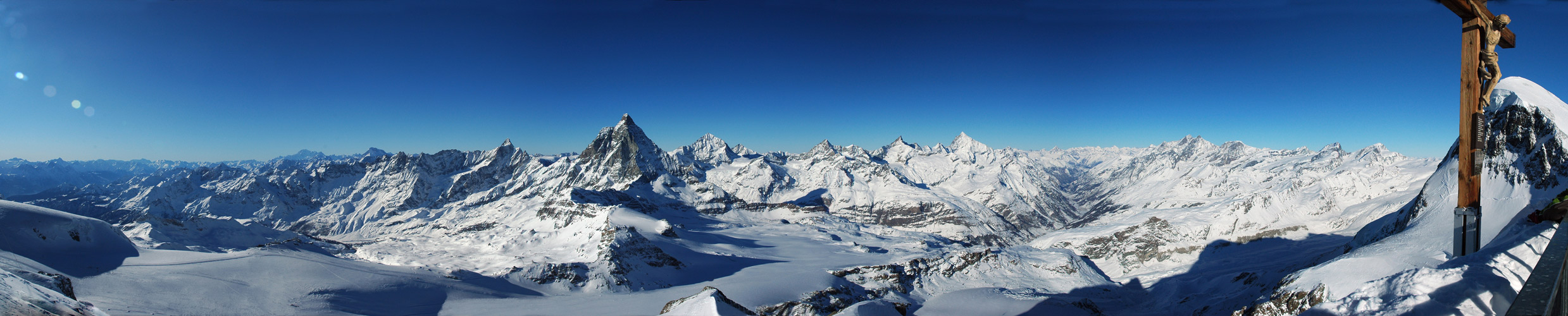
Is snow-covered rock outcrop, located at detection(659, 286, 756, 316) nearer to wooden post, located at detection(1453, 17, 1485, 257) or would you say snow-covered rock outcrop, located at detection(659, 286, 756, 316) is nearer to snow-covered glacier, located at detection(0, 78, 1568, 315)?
snow-covered glacier, located at detection(0, 78, 1568, 315)

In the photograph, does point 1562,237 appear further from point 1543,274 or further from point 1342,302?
point 1342,302

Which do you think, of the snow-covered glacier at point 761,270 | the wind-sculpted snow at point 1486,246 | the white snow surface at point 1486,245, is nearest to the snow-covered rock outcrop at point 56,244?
the snow-covered glacier at point 761,270

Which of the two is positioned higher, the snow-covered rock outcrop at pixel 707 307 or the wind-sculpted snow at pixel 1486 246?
the wind-sculpted snow at pixel 1486 246

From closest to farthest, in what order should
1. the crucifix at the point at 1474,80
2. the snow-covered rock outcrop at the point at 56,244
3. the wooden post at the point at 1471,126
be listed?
the crucifix at the point at 1474,80 → the wooden post at the point at 1471,126 → the snow-covered rock outcrop at the point at 56,244

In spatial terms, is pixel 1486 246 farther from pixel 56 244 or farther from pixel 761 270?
pixel 761 270

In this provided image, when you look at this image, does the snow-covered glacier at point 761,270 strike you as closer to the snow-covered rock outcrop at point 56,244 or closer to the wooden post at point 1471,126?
the snow-covered rock outcrop at point 56,244

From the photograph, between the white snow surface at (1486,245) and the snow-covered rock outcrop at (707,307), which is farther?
the snow-covered rock outcrop at (707,307)

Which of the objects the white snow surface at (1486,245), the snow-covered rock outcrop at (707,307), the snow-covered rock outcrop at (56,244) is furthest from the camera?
the snow-covered rock outcrop at (56,244)

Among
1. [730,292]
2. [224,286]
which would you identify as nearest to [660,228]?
[730,292]

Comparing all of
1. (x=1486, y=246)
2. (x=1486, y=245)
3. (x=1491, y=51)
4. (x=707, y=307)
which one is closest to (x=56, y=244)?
(x=707, y=307)
